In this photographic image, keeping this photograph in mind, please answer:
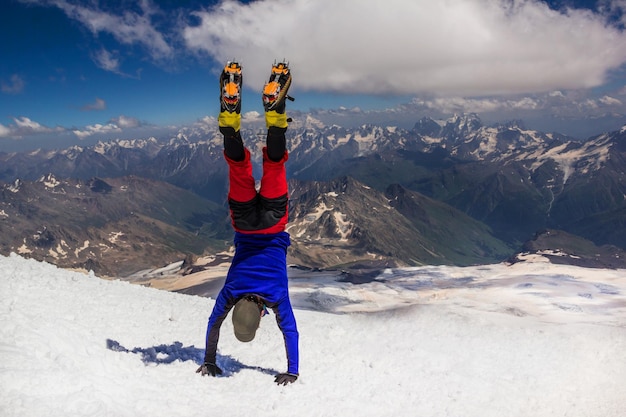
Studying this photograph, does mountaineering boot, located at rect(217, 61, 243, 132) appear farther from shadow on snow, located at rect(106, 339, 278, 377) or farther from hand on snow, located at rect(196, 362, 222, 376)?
shadow on snow, located at rect(106, 339, 278, 377)

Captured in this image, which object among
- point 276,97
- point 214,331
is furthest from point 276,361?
point 276,97

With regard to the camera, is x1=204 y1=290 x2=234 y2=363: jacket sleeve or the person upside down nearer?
the person upside down

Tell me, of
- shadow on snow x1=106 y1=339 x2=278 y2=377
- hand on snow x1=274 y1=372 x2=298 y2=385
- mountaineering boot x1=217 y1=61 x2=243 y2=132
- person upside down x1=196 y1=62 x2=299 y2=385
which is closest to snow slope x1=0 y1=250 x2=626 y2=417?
shadow on snow x1=106 y1=339 x2=278 y2=377

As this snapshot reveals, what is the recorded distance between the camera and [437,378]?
463 inches

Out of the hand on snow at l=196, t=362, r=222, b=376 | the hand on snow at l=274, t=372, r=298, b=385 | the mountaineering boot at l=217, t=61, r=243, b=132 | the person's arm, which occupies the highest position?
the mountaineering boot at l=217, t=61, r=243, b=132

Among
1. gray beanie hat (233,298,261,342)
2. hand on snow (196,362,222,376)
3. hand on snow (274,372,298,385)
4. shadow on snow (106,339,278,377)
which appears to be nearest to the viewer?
gray beanie hat (233,298,261,342)

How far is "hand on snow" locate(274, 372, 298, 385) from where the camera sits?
1043 cm

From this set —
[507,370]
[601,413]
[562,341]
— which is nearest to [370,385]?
[507,370]

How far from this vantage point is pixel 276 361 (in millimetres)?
12078

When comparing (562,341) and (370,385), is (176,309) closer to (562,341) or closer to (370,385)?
(370,385)

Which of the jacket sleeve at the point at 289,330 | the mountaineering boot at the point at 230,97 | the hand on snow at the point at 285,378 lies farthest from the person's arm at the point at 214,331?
the mountaineering boot at the point at 230,97

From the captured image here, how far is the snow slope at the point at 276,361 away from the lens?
837 cm

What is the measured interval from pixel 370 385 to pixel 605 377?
780cm

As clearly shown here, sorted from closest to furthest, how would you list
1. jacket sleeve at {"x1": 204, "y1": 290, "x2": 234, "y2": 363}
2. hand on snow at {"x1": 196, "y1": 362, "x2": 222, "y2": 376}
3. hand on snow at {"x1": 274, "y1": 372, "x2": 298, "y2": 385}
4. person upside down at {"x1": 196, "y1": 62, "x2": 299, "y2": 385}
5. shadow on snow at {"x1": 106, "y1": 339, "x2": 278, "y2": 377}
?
1. person upside down at {"x1": 196, "y1": 62, "x2": 299, "y2": 385}
2. jacket sleeve at {"x1": 204, "y1": 290, "x2": 234, "y2": 363}
3. hand on snow at {"x1": 274, "y1": 372, "x2": 298, "y2": 385}
4. hand on snow at {"x1": 196, "y1": 362, "x2": 222, "y2": 376}
5. shadow on snow at {"x1": 106, "y1": 339, "x2": 278, "y2": 377}
